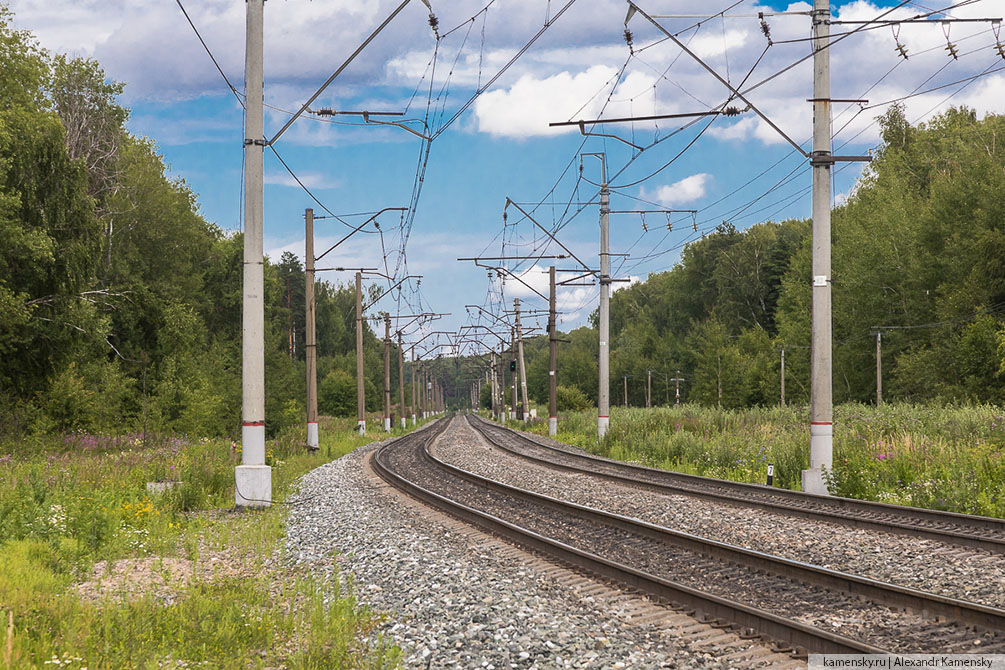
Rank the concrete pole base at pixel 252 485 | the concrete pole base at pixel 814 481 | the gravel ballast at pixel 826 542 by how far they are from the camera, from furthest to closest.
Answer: the concrete pole base at pixel 814 481 < the concrete pole base at pixel 252 485 < the gravel ballast at pixel 826 542

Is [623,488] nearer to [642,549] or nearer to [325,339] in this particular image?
[642,549]

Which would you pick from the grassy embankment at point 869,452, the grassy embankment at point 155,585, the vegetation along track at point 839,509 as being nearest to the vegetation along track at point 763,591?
the vegetation along track at point 839,509

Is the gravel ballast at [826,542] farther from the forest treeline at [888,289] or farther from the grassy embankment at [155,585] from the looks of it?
the forest treeline at [888,289]

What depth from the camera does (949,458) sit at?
1548cm

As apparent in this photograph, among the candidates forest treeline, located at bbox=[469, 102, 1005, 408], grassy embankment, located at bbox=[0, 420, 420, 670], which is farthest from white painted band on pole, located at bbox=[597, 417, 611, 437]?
grassy embankment, located at bbox=[0, 420, 420, 670]

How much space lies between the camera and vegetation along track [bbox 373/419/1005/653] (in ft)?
21.6

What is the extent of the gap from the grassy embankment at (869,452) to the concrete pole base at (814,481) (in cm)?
23

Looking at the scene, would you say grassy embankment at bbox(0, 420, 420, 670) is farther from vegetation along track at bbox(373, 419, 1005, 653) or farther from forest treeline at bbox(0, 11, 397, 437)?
forest treeline at bbox(0, 11, 397, 437)

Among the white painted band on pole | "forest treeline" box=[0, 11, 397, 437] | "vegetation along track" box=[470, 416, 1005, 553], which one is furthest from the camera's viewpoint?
the white painted band on pole

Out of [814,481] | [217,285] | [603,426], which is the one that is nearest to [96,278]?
[603,426]

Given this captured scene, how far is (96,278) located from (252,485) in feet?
88.2

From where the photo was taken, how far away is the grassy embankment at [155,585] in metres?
6.42

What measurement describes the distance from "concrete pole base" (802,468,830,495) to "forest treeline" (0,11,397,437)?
2058 cm

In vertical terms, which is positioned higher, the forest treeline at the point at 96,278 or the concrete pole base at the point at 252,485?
the forest treeline at the point at 96,278
